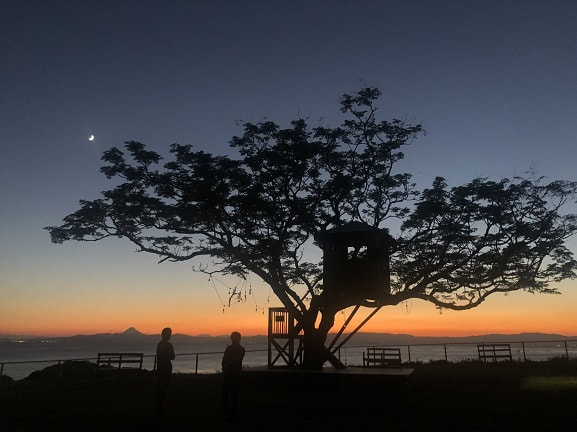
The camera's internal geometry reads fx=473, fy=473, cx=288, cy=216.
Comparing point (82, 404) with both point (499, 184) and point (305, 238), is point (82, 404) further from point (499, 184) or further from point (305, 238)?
point (499, 184)

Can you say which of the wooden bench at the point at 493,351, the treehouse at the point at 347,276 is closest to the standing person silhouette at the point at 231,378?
the treehouse at the point at 347,276

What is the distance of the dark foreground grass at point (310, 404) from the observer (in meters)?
11.0

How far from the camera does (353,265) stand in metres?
22.3

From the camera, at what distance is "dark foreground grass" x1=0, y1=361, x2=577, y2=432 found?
433 inches

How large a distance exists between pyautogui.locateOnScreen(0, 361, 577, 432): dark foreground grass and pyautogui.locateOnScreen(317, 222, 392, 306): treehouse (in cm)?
452

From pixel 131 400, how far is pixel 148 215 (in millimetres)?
11378

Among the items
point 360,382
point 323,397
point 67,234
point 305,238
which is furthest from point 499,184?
point 67,234

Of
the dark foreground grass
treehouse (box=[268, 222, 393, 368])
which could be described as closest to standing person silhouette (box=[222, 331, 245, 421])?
the dark foreground grass

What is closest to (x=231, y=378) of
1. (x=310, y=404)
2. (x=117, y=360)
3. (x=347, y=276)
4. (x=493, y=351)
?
(x=310, y=404)

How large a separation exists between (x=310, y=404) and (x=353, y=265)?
29.0 ft

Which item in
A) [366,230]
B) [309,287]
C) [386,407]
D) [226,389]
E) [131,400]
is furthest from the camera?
[309,287]

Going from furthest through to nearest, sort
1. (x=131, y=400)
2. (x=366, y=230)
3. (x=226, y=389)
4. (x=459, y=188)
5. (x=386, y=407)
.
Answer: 1. (x=459, y=188)
2. (x=366, y=230)
3. (x=131, y=400)
4. (x=386, y=407)
5. (x=226, y=389)

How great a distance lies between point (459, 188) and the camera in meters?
23.5

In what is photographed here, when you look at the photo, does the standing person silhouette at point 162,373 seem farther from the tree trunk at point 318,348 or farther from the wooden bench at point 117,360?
the tree trunk at point 318,348
